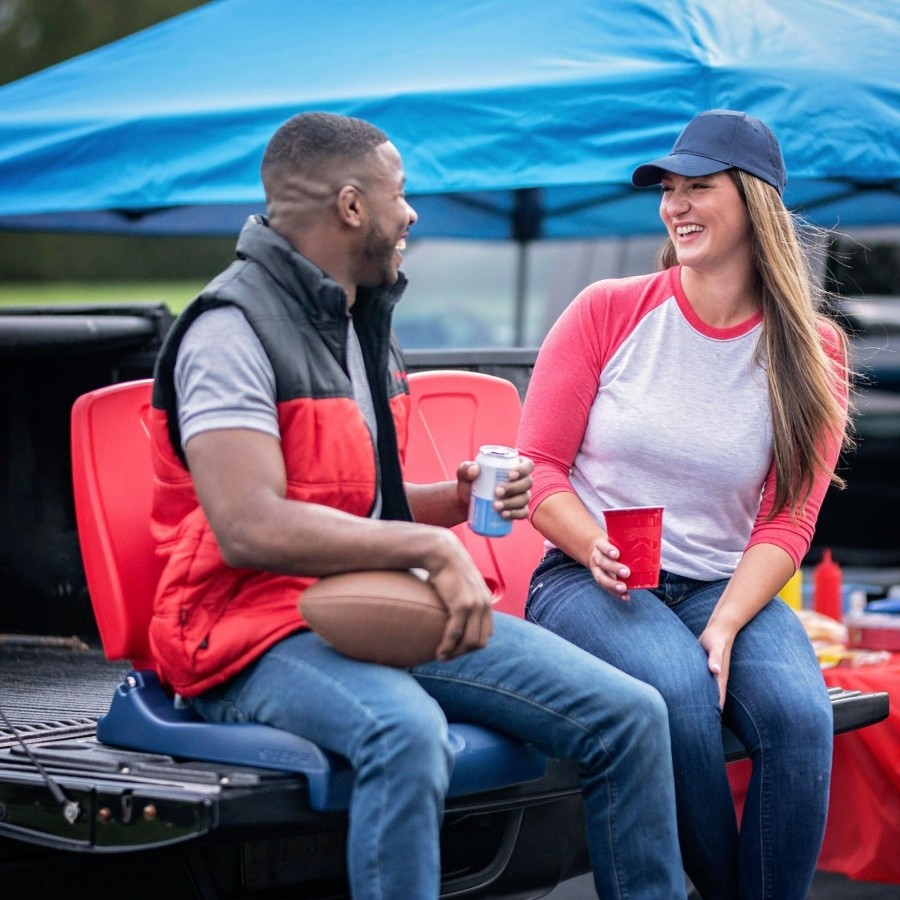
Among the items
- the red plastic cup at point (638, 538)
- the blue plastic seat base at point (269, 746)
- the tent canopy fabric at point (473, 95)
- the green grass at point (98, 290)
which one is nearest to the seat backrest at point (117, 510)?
the blue plastic seat base at point (269, 746)

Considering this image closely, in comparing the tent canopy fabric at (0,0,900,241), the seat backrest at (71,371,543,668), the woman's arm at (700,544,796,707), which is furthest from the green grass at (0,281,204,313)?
the woman's arm at (700,544,796,707)

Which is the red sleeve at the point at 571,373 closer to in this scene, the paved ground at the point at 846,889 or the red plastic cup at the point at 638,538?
the red plastic cup at the point at 638,538

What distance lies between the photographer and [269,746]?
7.55ft

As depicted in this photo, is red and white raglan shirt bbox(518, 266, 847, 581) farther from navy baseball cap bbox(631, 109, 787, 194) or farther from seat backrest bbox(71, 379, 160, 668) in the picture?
seat backrest bbox(71, 379, 160, 668)

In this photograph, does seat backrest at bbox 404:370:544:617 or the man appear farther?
seat backrest at bbox 404:370:544:617

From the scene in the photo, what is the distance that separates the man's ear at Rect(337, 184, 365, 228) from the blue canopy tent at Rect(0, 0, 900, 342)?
178 cm

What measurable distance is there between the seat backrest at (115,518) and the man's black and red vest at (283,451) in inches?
12.3

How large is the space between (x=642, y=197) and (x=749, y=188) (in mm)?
3901

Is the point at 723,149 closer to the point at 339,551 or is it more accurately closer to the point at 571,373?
the point at 571,373

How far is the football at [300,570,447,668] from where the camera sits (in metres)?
2.25

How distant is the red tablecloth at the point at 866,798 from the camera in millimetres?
3600

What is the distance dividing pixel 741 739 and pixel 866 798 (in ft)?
3.50

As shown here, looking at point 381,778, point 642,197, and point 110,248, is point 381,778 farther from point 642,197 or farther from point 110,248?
point 110,248

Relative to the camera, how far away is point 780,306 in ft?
9.80
